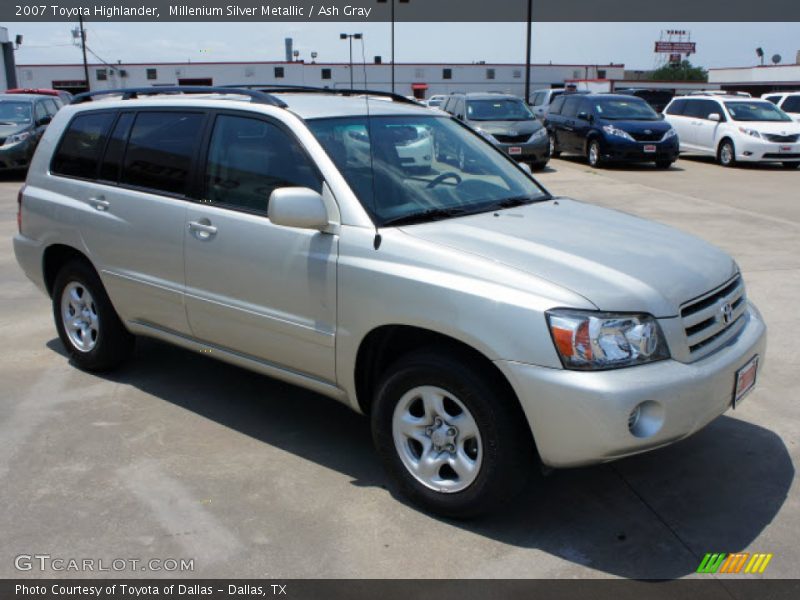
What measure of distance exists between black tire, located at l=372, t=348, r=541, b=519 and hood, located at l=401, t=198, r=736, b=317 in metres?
0.48

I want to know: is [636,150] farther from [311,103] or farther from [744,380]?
[744,380]

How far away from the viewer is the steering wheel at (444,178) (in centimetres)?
416

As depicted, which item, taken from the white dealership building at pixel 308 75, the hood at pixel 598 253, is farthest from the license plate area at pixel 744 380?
the white dealership building at pixel 308 75

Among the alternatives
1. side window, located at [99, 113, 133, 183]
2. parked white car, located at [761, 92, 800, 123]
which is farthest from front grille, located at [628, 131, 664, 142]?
side window, located at [99, 113, 133, 183]

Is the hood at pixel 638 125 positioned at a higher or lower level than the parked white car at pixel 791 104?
lower

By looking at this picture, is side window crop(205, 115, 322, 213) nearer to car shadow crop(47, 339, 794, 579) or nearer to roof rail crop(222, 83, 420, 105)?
roof rail crop(222, 83, 420, 105)

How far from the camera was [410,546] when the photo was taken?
3.36 meters

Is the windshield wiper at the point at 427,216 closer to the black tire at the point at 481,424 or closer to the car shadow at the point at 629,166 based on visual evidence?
the black tire at the point at 481,424

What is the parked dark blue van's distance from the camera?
707 inches

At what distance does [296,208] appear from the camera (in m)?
3.62

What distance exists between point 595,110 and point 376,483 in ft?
54.4
